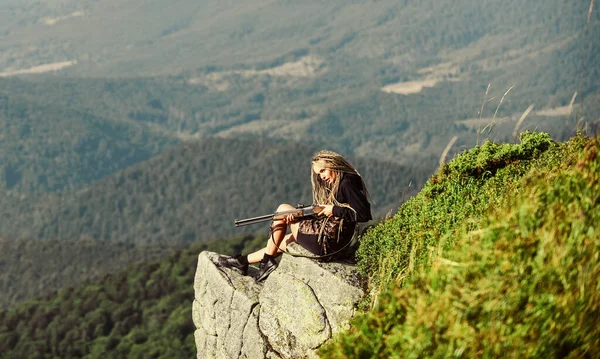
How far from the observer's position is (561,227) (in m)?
6.62

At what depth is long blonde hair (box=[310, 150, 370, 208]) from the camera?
40.0ft

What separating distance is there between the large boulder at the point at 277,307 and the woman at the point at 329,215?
27 centimetres

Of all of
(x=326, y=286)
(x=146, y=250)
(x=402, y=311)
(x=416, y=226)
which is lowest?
(x=146, y=250)

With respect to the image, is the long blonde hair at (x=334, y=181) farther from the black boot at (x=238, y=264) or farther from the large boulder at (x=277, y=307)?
the black boot at (x=238, y=264)

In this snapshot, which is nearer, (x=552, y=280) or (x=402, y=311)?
(x=552, y=280)

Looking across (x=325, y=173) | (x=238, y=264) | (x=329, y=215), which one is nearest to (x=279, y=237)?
(x=238, y=264)

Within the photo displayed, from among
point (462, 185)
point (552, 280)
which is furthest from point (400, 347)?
point (462, 185)

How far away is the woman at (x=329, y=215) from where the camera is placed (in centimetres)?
1192

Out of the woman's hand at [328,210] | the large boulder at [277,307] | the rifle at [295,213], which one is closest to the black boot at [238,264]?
the large boulder at [277,307]

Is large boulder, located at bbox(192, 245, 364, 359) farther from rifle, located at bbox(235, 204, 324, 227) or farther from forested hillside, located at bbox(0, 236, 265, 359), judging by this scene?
forested hillside, located at bbox(0, 236, 265, 359)

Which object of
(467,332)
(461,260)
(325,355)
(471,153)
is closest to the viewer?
(467,332)

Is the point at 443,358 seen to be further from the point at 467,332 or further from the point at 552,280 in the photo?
the point at 552,280

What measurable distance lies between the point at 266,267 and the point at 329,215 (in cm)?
141

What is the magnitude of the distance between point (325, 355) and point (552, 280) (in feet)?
7.36
